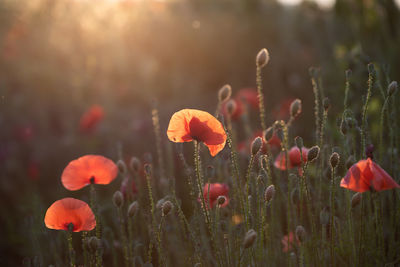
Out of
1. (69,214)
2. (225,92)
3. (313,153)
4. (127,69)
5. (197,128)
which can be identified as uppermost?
(127,69)

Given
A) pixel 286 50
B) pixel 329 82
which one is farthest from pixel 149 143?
pixel 286 50

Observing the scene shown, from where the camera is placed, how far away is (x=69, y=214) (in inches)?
53.2

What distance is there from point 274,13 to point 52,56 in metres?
4.08

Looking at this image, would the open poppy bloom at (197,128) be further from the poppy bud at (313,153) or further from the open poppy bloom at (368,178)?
the open poppy bloom at (368,178)

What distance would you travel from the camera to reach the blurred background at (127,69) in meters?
3.67

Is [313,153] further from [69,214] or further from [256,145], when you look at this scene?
[69,214]

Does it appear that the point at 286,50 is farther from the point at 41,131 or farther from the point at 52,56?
the point at 41,131

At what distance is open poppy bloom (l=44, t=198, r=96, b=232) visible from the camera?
52.9 inches

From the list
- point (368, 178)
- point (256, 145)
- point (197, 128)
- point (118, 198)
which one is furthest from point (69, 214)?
point (368, 178)

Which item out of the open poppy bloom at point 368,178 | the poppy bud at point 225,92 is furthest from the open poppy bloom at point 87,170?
the open poppy bloom at point 368,178

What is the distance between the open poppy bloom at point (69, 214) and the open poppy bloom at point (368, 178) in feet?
2.36

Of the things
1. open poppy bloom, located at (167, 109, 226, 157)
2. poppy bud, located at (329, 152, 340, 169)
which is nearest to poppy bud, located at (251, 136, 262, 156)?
open poppy bloom, located at (167, 109, 226, 157)

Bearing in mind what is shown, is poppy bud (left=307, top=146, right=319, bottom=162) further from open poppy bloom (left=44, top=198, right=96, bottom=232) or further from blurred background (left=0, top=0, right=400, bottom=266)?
blurred background (left=0, top=0, right=400, bottom=266)

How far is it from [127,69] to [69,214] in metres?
4.09
